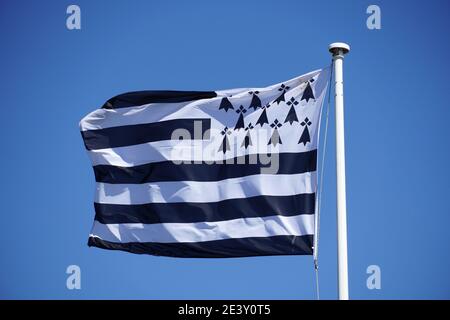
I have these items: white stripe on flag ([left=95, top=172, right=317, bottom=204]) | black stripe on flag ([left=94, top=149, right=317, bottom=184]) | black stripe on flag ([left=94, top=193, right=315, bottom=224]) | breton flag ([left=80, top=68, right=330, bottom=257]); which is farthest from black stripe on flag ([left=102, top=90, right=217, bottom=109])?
black stripe on flag ([left=94, top=193, right=315, bottom=224])

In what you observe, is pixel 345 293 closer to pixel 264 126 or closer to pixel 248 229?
pixel 248 229

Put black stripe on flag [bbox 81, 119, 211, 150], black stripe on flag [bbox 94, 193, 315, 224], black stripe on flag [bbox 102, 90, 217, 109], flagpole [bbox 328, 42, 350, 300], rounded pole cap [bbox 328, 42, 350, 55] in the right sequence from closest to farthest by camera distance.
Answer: flagpole [bbox 328, 42, 350, 300]
rounded pole cap [bbox 328, 42, 350, 55]
black stripe on flag [bbox 94, 193, 315, 224]
black stripe on flag [bbox 81, 119, 211, 150]
black stripe on flag [bbox 102, 90, 217, 109]

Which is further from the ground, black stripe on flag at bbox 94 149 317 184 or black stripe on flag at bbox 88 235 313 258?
black stripe on flag at bbox 94 149 317 184

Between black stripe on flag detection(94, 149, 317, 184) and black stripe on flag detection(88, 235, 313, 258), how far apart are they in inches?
44.2

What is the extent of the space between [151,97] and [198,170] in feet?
5.73

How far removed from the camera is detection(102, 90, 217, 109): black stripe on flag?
1360 cm

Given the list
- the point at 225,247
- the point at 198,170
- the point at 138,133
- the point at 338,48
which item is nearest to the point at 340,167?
the point at 338,48

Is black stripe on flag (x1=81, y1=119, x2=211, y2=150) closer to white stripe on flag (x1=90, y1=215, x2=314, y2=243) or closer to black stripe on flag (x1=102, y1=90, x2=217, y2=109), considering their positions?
black stripe on flag (x1=102, y1=90, x2=217, y2=109)

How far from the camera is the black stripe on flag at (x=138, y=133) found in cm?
1348

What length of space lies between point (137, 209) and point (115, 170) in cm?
93

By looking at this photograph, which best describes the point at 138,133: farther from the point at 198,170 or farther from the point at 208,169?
the point at 208,169

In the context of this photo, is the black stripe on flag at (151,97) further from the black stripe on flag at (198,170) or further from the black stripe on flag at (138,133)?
the black stripe on flag at (198,170)

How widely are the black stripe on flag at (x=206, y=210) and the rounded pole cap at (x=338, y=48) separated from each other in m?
2.31

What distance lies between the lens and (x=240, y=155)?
12.9 meters
